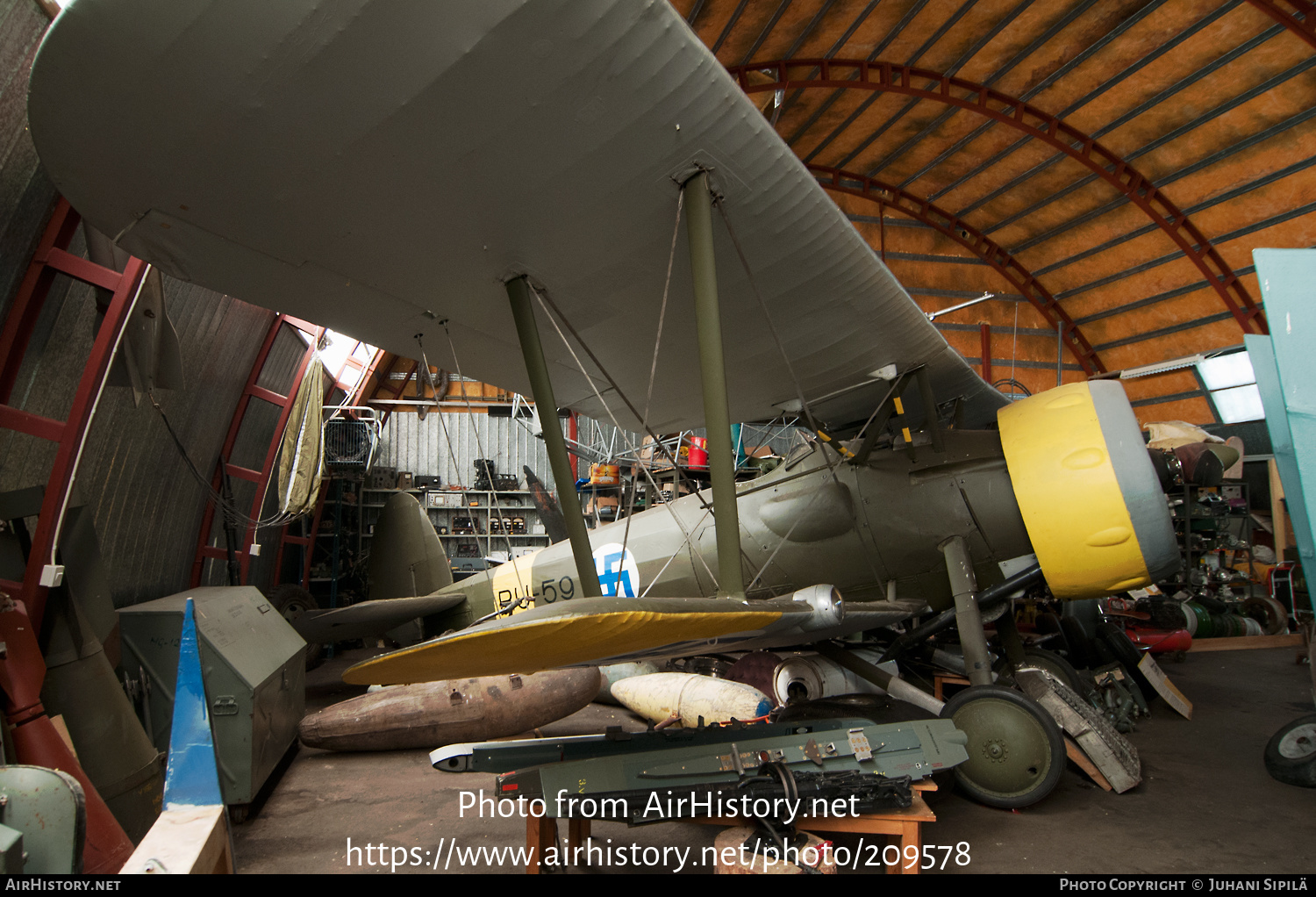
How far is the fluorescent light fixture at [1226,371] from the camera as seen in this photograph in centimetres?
Answer: 1387

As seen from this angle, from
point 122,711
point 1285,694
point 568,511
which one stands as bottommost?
point 1285,694

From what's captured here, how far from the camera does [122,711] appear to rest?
342 cm

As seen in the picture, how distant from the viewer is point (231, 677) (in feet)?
12.7

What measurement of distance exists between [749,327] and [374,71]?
7.54ft

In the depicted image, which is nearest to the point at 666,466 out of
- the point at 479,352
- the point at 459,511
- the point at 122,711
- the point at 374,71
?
the point at 459,511

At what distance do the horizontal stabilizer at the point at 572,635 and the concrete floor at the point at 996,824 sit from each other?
1301 mm

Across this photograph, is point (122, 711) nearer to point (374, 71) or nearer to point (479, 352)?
point (479, 352)

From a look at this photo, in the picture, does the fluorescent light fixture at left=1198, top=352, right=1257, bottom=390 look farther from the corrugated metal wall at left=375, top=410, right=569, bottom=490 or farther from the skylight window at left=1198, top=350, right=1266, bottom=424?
the corrugated metal wall at left=375, top=410, right=569, bottom=490

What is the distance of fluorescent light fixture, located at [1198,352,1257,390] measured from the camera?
1387 cm

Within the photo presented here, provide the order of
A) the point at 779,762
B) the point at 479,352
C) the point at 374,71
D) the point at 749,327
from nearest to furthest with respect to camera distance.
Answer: the point at 374,71
the point at 779,762
the point at 749,327
the point at 479,352

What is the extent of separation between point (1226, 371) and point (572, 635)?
1768cm

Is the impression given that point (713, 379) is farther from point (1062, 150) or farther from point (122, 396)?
point (1062, 150)

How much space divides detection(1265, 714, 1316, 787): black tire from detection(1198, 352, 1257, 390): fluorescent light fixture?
43.4ft

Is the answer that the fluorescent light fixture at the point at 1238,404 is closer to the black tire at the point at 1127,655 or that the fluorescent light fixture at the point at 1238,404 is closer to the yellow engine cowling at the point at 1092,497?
the black tire at the point at 1127,655
